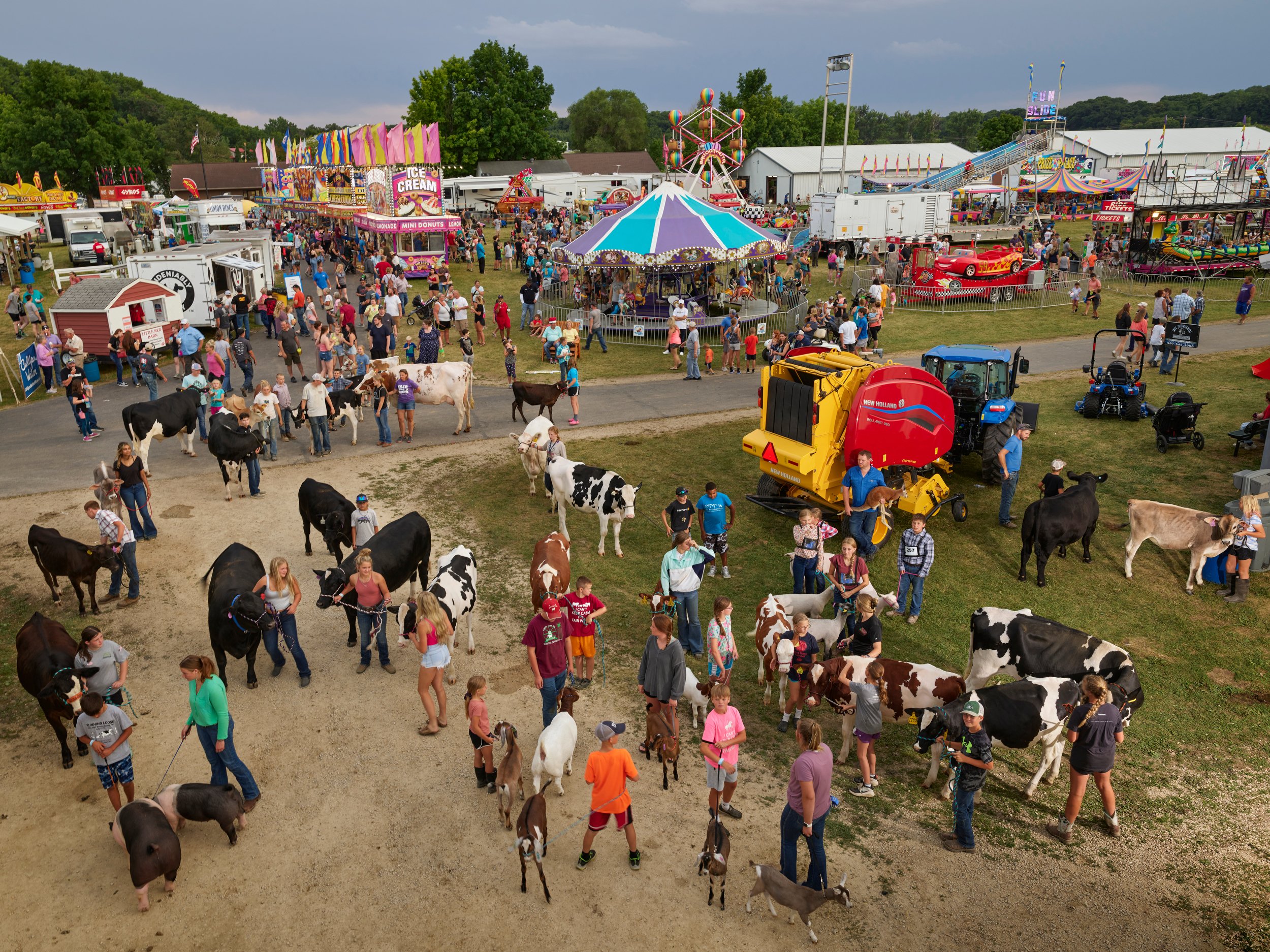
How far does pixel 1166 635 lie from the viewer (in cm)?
1077

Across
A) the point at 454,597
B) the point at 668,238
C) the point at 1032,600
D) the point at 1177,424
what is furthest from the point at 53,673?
the point at 668,238

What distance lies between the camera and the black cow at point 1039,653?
845cm

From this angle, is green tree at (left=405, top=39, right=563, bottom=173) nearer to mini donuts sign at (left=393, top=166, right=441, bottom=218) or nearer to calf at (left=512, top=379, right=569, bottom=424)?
mini donuts sign at (left=393, top=166, right=441, bottom=218)

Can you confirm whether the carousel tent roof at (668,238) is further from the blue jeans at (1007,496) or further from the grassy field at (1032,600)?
the blue jeans at (1007,496)

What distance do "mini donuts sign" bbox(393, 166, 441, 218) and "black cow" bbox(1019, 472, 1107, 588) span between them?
35077 mm

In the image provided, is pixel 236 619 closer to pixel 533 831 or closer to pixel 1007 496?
pixel 533 831

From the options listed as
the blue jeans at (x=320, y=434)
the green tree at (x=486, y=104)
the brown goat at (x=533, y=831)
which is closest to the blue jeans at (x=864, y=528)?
the brown goat at (x=533, y=831)

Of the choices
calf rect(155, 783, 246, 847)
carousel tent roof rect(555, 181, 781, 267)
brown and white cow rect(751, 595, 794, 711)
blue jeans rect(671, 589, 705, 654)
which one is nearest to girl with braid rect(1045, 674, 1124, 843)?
brown and white cow rect(751, 595, 794, 711)

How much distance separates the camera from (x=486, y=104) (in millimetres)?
79375

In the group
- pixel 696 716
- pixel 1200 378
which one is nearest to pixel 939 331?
pixel 1200 378

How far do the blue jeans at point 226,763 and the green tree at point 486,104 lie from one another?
7888 cm

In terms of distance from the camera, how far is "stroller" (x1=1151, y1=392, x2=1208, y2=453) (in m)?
16.7

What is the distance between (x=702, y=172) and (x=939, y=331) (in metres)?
17.0

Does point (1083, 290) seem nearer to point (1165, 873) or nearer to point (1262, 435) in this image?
point (1262, 435)
